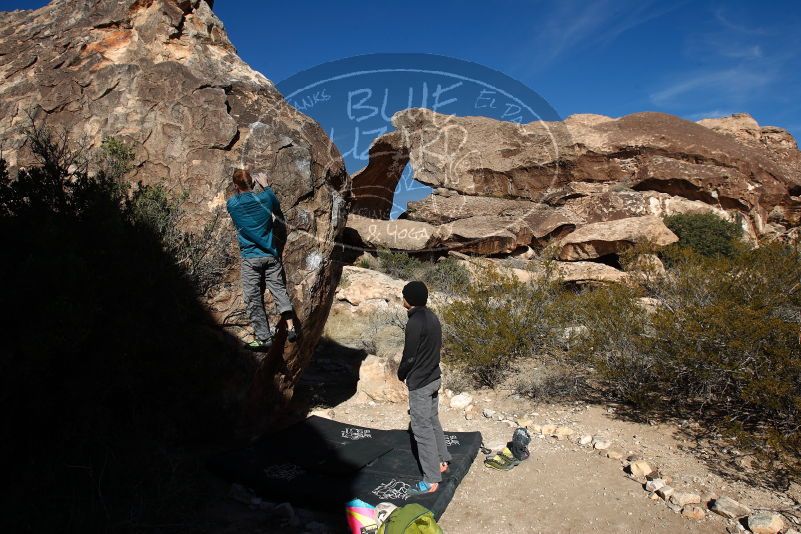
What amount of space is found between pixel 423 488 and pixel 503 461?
0.90 meters

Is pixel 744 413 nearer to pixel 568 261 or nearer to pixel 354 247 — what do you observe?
pixel 568 261

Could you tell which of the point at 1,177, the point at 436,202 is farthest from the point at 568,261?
the point at 1,177

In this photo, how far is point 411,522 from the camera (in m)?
2.86

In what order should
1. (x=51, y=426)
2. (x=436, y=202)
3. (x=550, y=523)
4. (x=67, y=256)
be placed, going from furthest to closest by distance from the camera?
1. (x=436, y=202)
2. (x=550, y=523)
3. (x=51, y=426)
4. (x=67, y=256)

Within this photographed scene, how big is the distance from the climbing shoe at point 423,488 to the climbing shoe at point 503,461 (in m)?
0.72

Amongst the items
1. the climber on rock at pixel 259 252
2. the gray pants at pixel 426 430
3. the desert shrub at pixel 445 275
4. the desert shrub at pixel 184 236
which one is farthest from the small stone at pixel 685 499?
the desert shrub at pixel 445 275

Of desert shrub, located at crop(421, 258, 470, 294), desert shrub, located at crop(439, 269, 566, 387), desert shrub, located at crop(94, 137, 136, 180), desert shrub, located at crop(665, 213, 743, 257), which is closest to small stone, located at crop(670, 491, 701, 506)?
desert shrub, located at crop(439, 269, 566, 387)

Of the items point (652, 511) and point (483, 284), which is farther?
point (483, 284)

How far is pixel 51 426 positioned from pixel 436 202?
15.9 metres

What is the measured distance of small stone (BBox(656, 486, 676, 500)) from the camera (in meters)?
3.67

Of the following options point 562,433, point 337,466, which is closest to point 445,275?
point 562,433

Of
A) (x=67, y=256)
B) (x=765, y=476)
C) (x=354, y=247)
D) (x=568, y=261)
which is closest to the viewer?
(x=67, y=256)

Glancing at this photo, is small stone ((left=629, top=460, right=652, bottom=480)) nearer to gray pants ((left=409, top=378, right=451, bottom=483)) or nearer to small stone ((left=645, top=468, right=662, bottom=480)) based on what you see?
small stone ((left=645, top=468, right=662, bottom=480))

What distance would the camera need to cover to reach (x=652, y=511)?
11.7 feet
